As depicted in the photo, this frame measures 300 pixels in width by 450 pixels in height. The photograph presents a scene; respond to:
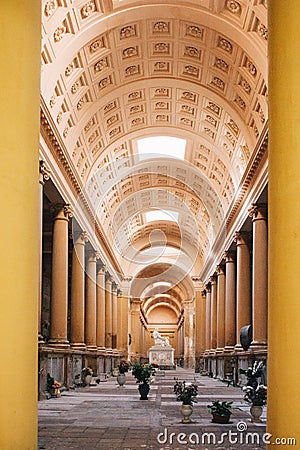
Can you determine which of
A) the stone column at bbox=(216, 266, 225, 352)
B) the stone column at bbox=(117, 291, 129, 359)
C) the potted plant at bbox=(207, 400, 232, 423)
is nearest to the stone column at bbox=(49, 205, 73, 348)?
the potted plant at bbox=(207, 400, 232, 423)

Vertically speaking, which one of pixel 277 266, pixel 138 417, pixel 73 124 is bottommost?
pixel 138 417

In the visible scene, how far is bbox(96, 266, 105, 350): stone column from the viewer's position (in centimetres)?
3650

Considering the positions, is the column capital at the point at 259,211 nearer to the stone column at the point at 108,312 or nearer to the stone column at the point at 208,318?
the stone column at the point at 108,312

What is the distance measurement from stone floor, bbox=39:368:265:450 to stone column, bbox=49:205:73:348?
493cm

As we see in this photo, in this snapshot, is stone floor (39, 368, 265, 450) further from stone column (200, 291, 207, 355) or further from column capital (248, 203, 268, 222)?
stone column (200, 291, 207, 355)

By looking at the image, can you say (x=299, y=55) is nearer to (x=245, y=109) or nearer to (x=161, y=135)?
(x=245, y=109)

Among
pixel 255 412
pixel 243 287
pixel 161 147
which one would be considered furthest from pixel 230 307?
pixel 255 412

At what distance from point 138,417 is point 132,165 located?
774 inches

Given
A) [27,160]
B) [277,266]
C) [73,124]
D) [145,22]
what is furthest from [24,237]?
[73,124]

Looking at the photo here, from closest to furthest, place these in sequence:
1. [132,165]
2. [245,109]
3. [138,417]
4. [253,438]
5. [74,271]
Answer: [253,438], [138,417], [245,109], [74,271], [132,165]

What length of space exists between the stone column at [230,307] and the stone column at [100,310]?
25.5 ft

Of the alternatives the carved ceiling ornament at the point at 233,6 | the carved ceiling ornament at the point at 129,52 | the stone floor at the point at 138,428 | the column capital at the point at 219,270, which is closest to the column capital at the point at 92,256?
the column capital at the point at 219,270

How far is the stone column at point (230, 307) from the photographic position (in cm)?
3106

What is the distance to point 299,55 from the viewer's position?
4.29 metres
